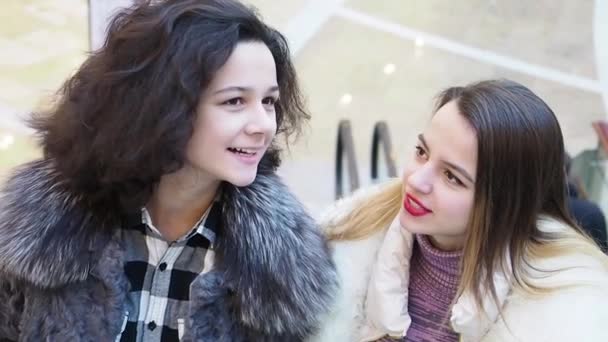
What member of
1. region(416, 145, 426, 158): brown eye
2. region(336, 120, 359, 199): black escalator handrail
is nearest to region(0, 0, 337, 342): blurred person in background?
region(416, 145, 426, 158): brown eye

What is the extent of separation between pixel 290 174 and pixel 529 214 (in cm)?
353

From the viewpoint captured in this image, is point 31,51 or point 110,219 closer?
point 110,219

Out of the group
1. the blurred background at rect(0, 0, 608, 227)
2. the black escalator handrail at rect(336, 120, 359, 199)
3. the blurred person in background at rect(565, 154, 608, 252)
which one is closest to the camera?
the blurred person in background at rect(565, 154, 608, 252)

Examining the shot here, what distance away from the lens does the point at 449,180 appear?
1.40 metres

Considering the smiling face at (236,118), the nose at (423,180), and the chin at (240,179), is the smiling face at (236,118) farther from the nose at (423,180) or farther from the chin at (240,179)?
the nose at (423,180)

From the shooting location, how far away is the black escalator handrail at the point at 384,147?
3.78 m

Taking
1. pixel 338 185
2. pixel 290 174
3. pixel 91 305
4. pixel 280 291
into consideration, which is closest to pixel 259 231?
pixel 280 291

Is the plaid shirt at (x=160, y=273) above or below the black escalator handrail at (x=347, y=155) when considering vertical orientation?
above

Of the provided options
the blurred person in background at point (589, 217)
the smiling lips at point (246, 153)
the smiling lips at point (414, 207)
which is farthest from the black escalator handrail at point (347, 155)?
the smiling lips at point (246, 153)

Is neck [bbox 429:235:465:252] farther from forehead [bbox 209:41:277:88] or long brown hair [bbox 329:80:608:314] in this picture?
forehead [bbox 209:41:277:88]

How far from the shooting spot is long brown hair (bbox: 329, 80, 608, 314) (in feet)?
4.47

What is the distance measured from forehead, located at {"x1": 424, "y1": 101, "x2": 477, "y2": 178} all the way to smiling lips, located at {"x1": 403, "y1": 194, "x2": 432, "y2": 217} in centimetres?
11

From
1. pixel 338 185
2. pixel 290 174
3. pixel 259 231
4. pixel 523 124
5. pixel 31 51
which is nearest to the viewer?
pixel 523 124

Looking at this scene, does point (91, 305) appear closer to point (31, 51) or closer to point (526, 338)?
point (526, 338)
